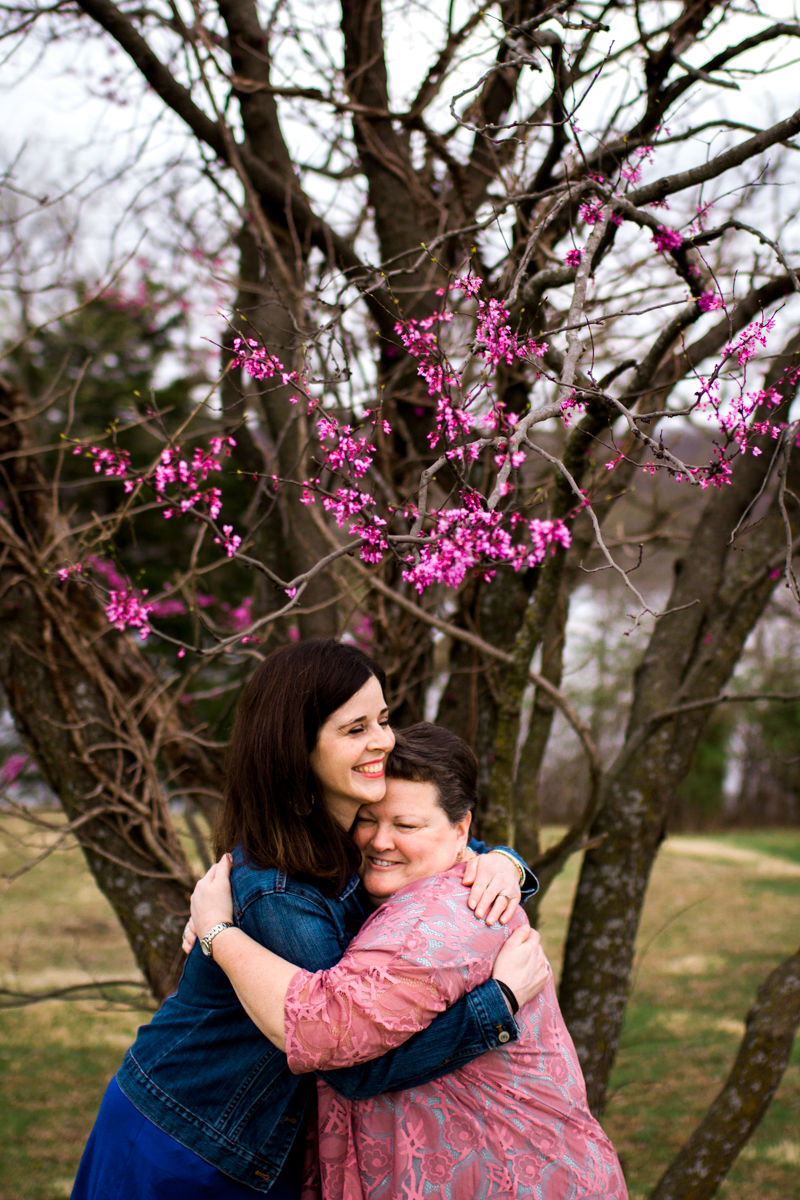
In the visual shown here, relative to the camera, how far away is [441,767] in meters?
1.74

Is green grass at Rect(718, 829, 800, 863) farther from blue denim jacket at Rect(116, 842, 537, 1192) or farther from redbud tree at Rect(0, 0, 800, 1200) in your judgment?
blue denim jacket at Rect(116, 842, 537, 1192)

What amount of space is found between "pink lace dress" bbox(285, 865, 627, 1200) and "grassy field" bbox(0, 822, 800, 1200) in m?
1.65

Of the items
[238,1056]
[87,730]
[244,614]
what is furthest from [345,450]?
[244,614]

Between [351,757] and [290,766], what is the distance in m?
0.11

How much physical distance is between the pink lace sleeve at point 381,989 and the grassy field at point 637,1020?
1831 mm

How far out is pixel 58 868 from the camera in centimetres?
875

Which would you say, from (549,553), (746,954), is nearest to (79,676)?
(549,553)

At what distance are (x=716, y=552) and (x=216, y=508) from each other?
6.57 feet

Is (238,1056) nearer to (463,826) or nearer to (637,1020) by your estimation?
(463,826)

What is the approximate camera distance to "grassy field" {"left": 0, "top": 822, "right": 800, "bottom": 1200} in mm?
3959

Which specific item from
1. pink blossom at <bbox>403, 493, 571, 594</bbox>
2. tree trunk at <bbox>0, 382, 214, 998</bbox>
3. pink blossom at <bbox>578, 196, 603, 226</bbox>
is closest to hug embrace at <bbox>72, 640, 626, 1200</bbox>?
pink blossom at <bbox>403, 493, 571, 594</bbox>

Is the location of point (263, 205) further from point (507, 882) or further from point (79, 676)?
point (507, 882)

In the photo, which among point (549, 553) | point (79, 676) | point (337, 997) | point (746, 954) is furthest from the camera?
point (746, 954)

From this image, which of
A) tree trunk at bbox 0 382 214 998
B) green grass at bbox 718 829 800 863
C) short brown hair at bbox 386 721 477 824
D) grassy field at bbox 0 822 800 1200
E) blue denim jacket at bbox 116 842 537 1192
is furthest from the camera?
green grass at bbox 718 829 800 863
